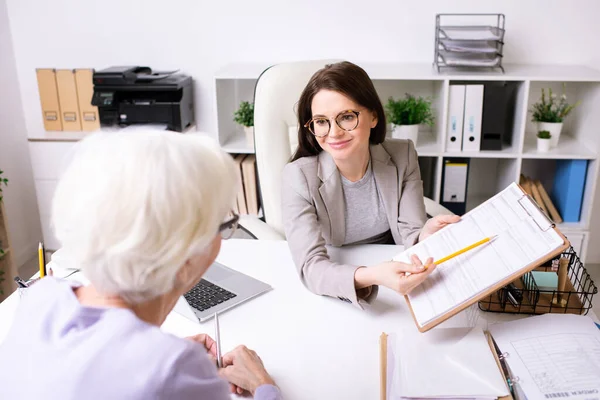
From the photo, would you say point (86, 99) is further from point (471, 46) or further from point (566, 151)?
point (566, 151)

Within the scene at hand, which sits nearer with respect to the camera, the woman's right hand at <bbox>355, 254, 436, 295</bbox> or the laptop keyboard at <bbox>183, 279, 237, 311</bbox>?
the woman's right hand at <bbox>355, 254, 436, 295</bbox>

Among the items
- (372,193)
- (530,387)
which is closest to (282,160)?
(372,193)

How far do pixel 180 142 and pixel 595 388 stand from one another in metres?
0.79

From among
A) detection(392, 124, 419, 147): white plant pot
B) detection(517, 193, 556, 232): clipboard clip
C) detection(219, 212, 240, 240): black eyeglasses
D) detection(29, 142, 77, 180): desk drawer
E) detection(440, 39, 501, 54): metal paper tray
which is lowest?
detection(29, 142, 77, 180): desk drawer

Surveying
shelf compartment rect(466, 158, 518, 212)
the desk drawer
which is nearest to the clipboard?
shelf compartment rect(466, 158, 518, 212)

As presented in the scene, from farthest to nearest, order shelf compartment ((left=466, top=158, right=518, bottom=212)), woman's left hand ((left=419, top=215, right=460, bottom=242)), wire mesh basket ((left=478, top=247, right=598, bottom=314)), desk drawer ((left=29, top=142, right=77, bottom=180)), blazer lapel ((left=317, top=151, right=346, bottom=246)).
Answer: shelf compartment ((left=466, top=158, right=518, bottom=212)), desk drawer ((left=29, top=142, right=77, bottom=180)), blazer lapel ((left=317, top=151, right=346, bottom=246)), woman's left hand ((left=419, top=215, right=460, bottom=242)), wire mesh basket ((left=478, top=247, right=598, bottom=314))

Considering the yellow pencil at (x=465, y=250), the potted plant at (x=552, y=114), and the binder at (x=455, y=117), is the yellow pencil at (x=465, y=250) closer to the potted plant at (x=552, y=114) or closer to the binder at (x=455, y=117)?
the binder at (x=455, y=117)

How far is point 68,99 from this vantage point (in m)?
2.96

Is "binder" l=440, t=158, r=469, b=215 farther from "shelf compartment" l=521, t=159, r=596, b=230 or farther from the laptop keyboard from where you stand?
the laptop keyboard

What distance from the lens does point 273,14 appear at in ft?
9.27

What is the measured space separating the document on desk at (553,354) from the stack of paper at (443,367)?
4 centimetres

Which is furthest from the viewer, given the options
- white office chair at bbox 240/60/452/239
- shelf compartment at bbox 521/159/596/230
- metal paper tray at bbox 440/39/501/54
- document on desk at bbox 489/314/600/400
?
shelf compartment at bbox 521/159/596/230

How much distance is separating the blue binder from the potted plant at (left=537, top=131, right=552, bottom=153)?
5.3 inches

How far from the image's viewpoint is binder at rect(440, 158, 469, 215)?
269cm
